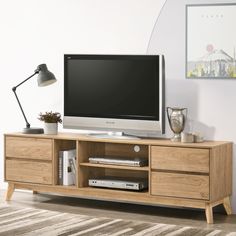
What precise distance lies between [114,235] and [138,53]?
1.88 meters

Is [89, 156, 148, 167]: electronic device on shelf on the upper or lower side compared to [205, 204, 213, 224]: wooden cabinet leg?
upper

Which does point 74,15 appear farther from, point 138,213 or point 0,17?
point 138,213

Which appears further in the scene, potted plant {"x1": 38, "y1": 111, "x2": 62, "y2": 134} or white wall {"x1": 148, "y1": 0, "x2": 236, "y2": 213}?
potted plant {"x1": 38, "y1": 111, "x2": 62, "y2": 134}

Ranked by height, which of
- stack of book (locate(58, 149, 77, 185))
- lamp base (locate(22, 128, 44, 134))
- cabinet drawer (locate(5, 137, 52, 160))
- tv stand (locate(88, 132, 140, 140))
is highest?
lamp base (locate(22, 128, 44, 134))

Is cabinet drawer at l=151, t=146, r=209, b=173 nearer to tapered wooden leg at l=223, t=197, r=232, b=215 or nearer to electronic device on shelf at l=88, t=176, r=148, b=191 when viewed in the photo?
electronic device on shelf at l=88, t=176, r=148, b=191

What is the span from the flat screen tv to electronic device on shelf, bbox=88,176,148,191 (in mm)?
434

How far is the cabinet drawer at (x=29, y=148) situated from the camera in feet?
Answer: 20.8

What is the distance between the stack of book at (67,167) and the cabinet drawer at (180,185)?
0.87m

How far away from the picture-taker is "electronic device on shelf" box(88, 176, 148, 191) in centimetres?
601

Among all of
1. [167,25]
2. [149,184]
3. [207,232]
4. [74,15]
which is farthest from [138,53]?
[207,232]

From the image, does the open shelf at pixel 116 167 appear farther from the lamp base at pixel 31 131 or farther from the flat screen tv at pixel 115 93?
the lamp base at pixel 31 131

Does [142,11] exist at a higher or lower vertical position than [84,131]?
higher

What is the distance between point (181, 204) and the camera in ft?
18.9

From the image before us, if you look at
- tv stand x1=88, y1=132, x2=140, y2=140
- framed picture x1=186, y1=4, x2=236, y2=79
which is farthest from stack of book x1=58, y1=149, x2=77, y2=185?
framed picture x1=186, y1=4, x2=236, y2=79
